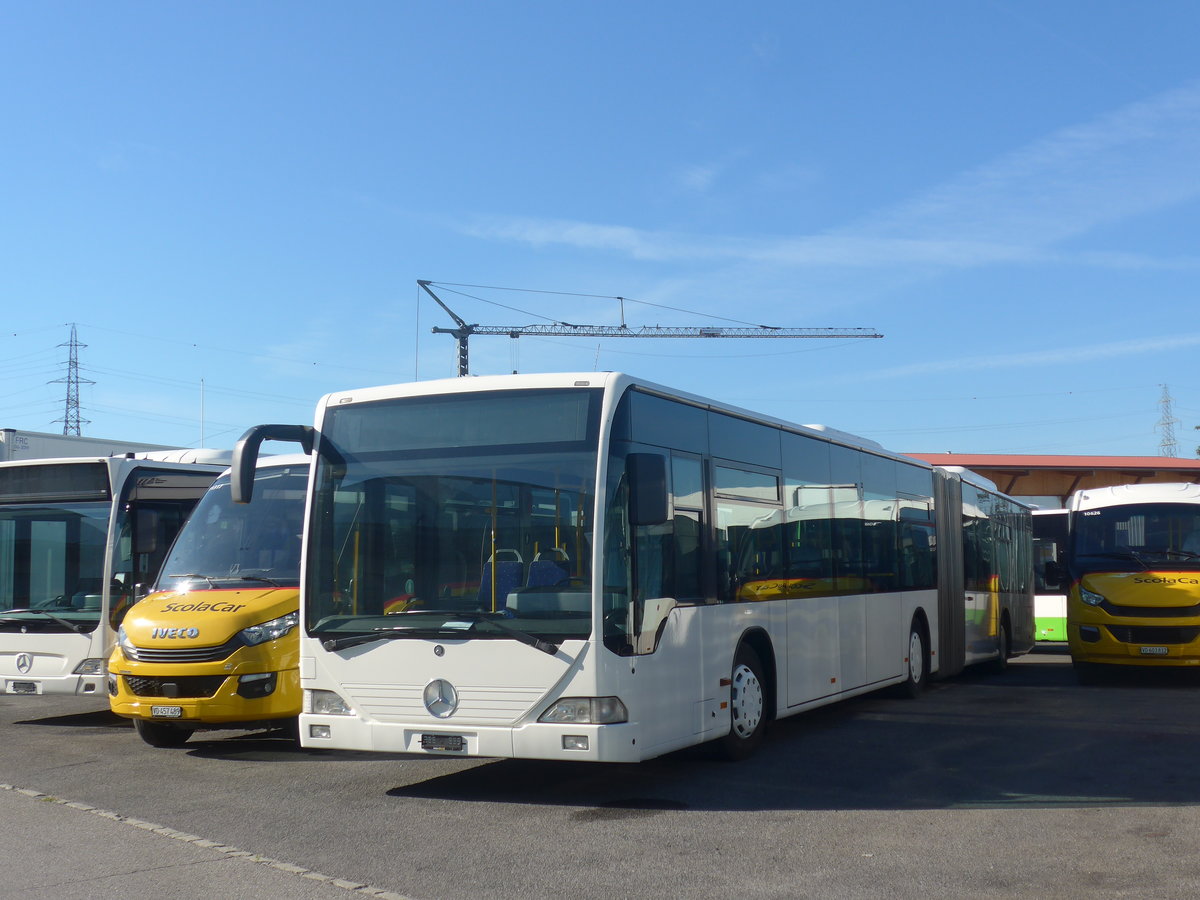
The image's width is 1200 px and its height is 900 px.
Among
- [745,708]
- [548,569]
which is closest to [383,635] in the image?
[548,569]

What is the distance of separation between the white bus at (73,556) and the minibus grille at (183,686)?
1.58 m

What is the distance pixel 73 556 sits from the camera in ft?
40.7

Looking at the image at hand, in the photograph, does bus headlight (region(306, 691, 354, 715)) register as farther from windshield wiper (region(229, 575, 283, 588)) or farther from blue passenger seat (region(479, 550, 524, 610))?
windshield wiper (region(229, 575, 283, 588))

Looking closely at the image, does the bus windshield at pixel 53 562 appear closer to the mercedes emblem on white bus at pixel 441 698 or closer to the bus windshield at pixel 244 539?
the bus windshield at pixel 244 539

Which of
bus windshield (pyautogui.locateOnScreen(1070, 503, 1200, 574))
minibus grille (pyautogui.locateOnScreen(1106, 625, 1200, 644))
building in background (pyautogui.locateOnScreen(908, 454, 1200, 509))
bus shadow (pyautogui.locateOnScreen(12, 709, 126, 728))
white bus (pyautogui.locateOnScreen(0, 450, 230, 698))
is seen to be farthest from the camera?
building in background (pyautogui.locateOnScreen(908, 454, 1200, 509))

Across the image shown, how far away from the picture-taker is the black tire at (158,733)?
11.2 meters

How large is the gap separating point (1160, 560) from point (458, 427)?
451 inches

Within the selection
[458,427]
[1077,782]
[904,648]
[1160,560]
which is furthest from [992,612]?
[458,427]

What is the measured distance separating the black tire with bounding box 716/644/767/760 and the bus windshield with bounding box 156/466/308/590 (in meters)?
4.01

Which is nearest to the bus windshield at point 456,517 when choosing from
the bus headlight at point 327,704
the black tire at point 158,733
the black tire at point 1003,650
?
the bus headlight at point 327,704

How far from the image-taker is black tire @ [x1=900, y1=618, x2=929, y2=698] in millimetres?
14938

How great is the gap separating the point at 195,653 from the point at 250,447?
8.79 ft

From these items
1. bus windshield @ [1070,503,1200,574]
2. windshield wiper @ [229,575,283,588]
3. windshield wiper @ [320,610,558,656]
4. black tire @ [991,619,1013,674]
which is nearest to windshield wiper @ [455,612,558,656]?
windshield wiper @ [320,610,558,656]

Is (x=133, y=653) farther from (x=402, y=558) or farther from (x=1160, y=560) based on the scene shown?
(x=1160, y=560)
